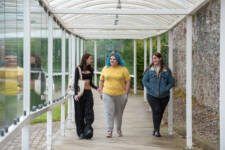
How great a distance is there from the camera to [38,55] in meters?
6.09

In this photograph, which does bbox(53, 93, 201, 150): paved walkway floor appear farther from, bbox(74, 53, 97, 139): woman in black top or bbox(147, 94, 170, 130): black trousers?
bbox(147, 94, 170, 130): black trousers

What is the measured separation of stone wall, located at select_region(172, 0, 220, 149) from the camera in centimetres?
1116

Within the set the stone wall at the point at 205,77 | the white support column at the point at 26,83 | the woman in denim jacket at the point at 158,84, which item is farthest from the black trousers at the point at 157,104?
the white support column at the point at 26,83

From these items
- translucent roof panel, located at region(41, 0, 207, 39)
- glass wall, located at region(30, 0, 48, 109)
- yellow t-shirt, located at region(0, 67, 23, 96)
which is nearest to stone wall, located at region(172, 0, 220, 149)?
translucent roof panel, located at region(41, 0, 207, 39)

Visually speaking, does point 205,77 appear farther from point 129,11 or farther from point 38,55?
point 38,55

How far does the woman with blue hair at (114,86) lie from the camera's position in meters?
8.29

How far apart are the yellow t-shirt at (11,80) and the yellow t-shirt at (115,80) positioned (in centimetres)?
344

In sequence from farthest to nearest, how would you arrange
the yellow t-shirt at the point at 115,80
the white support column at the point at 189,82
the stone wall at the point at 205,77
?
1. the stone wall at the point at 205,77
2. the yellow t-shirt at the point at 115,80
3. the white support column at the point at 189,82

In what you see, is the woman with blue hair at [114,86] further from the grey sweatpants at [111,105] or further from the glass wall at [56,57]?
the glass wall at [56,57]

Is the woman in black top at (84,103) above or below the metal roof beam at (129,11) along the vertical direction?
below

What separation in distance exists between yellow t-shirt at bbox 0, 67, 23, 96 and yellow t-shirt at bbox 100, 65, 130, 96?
344cm

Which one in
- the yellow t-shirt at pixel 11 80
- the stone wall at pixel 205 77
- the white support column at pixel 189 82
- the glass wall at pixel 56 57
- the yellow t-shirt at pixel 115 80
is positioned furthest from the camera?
the stone wall at pixel 205 77

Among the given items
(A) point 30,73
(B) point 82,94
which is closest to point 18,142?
(A) point 30,73

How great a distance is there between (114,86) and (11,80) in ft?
13.5
